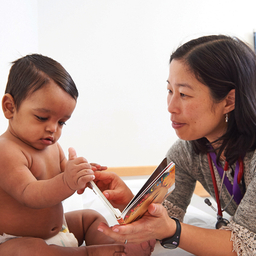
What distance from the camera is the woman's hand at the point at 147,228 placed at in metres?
0.70

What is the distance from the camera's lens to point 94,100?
102 inches

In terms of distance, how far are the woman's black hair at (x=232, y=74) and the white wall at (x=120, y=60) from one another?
5.49ft

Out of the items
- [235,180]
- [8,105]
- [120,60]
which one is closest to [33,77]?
[8,105]

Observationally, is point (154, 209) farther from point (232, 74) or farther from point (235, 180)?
point (232, 74)

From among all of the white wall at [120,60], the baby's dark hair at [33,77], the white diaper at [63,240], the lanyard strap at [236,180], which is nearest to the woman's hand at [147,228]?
the white diaper at [63,240]

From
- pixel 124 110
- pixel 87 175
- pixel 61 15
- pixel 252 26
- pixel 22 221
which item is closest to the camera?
pixel 87 175

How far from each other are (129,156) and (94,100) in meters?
0.66

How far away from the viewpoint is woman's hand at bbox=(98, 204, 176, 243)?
695 mm

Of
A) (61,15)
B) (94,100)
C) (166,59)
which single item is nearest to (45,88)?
(94,100)

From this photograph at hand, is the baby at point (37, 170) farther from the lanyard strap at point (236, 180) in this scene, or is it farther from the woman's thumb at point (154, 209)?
the lanyard strap at point (236, 180)

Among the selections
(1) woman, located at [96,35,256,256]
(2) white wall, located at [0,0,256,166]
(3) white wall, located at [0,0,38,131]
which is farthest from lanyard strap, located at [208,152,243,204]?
(2) white wall, located at [0,0,256,166]

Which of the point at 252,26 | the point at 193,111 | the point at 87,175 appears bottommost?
the point at 87,175

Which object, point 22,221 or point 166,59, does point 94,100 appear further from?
point 22,221

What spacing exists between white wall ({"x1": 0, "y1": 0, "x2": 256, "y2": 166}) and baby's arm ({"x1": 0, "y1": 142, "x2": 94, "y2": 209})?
180 cm
